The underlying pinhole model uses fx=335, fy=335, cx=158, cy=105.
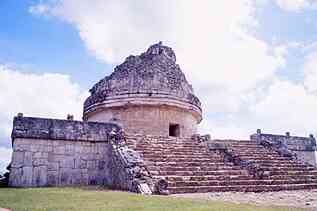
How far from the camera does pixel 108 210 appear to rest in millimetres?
5344

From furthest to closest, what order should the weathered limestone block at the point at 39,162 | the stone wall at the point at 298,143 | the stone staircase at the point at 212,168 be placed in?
the stone wall at the point at 298,143, the weathered limestone block at the point at 39,162, the stone staircase at the point at 212,168

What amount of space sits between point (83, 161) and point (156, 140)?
303 centimetres

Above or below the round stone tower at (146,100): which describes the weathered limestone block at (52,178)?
below

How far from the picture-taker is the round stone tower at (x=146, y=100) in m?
16.8

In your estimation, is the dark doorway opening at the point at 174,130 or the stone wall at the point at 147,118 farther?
the dark doorway opening at the point at 174,130

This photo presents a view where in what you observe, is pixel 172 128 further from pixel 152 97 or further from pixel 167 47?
pixel 167 47

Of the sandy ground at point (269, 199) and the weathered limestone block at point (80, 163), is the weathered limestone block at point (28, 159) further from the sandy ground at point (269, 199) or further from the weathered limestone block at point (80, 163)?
the sandy ground at point (269, 199)

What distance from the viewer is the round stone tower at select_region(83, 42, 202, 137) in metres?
16.8

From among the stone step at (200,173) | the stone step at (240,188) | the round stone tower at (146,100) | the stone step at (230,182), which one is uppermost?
the round stone tower at (146,100)

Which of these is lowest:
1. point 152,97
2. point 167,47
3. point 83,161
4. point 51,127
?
point 83,161

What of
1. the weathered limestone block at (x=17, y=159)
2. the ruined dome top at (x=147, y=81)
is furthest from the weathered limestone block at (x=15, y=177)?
the ruined dome top at (x=147, y=81)

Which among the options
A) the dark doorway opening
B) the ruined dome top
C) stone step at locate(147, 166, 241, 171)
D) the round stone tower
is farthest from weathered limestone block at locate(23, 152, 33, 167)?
the dark doorway opening

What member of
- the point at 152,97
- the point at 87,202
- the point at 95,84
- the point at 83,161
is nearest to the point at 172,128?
the point at 152,97

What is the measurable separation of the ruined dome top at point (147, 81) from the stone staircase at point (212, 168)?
3.96 m
